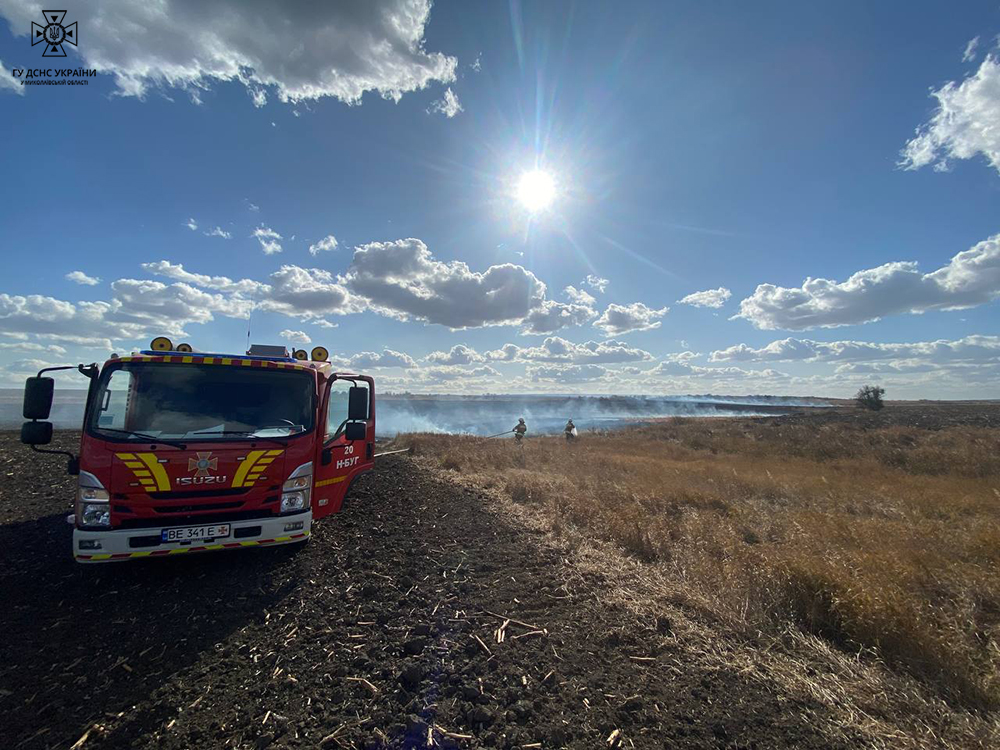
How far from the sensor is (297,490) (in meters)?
5.16

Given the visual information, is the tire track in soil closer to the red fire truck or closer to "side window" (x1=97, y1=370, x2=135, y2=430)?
the red fire truck

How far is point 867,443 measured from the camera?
62.5 feet

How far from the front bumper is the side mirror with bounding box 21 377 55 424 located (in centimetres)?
142

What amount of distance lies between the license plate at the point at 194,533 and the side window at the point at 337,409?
1.62 metres

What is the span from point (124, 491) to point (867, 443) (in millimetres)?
24943

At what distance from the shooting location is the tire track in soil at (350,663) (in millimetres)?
2707

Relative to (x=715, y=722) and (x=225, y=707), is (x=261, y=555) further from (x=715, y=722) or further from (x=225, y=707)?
(x=715, y=722)

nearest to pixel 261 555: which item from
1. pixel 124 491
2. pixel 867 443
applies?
pixel 124 491

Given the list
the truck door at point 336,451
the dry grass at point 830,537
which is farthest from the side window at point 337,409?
the dry grass at point 830,537

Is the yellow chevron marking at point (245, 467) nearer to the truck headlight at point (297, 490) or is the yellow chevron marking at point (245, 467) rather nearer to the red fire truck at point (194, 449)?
the red fire truck at point (194, 449)

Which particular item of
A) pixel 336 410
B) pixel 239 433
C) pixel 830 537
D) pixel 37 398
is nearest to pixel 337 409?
pixel 336 410

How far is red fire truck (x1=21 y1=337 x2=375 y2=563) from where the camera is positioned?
14.5 feet

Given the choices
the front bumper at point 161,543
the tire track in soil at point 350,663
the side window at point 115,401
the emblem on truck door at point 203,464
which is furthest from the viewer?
the side window at point 115,401

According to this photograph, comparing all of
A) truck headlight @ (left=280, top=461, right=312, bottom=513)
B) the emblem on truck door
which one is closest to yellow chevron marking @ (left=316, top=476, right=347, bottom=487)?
truck headlight @ (left=280, top=461, right=312, bottom=513)
